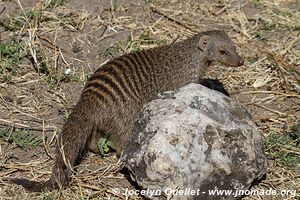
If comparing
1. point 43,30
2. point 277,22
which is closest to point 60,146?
point 43,30

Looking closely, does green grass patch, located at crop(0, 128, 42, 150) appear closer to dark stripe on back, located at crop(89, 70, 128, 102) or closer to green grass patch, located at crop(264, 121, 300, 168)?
dark stripe on back, located at crop(89, 70, 128, 102)

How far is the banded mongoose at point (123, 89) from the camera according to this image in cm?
316

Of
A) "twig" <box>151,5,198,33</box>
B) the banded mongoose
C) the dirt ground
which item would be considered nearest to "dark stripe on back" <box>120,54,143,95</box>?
the banded mongoose

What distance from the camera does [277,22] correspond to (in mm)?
4871

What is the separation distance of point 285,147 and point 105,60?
1.40 meters

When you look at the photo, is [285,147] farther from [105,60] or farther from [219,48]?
[105,60]

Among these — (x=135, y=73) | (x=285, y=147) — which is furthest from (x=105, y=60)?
(x=285, y=147)

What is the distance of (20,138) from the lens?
11.5ft

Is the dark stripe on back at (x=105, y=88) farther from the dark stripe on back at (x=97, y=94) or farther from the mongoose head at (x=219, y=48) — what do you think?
the mongoose head at (x=219, y=48)

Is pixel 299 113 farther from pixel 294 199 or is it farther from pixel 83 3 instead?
pixel 83 3

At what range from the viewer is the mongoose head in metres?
3.86

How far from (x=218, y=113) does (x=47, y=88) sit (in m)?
1.29

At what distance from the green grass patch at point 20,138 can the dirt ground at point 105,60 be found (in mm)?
22

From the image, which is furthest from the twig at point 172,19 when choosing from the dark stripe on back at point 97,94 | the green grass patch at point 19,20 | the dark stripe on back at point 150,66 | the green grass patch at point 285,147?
the dark stripe on back at point 97,94
